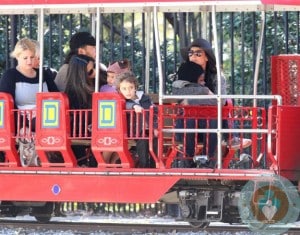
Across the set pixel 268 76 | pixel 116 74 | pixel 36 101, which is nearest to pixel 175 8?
pixel 116 74

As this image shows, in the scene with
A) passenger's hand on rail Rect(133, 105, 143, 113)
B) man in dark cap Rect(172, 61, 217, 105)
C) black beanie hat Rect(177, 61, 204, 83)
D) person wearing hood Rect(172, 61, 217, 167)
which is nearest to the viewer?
passenger's hand on rail Rect(133, 105, 143, 113)

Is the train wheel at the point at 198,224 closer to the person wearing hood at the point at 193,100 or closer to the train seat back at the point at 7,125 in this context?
the person wearing hood at the point at 193,100

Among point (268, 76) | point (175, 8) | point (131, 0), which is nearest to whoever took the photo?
point (131, 0)

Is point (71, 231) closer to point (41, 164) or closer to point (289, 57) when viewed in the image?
point (41, 164)

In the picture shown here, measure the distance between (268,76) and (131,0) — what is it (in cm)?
538

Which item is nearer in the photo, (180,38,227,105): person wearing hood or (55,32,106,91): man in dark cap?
(180,38,227,105): person wearing hood

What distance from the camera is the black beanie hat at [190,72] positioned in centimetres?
1177

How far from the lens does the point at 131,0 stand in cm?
1117

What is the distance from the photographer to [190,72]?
11789 mm

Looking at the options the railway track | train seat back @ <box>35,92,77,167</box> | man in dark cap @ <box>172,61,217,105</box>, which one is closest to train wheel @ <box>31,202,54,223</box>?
the railway track

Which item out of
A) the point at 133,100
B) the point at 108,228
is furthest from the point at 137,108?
the point at 108,228

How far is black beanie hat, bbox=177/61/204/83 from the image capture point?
11766 mm

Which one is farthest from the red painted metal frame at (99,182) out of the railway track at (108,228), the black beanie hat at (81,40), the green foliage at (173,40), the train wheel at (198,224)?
the green foliage at (173,40)

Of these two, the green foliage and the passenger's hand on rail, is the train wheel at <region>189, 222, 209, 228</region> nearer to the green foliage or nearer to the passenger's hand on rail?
the passenger's hand on rail
